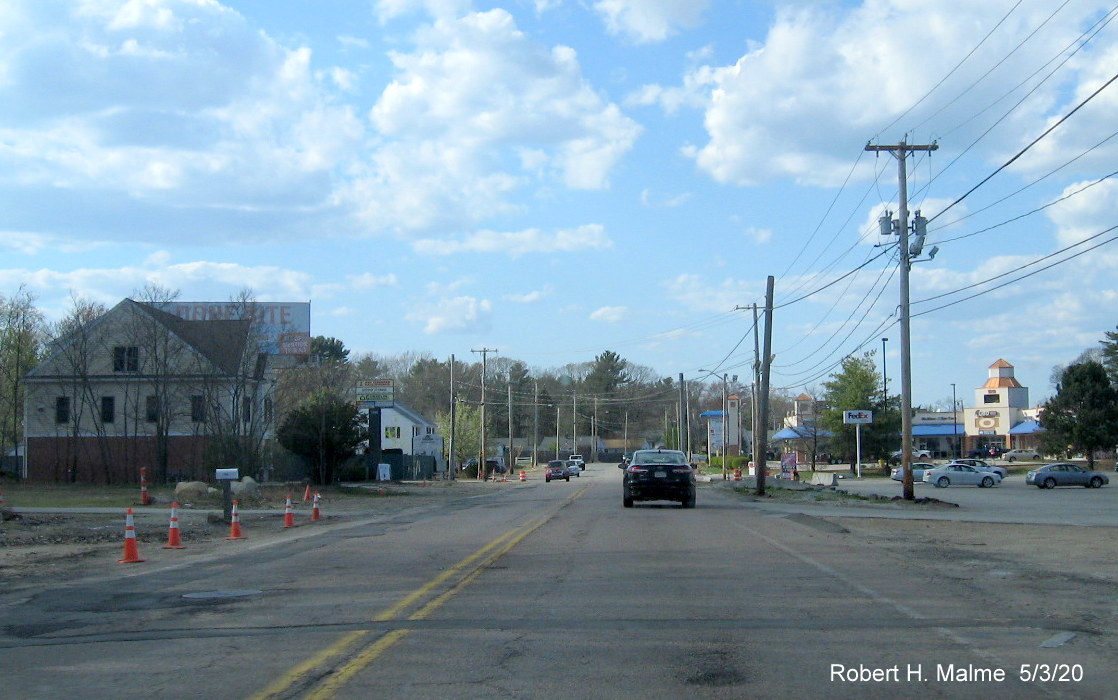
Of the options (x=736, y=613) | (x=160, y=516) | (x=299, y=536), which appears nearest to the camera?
(x=736, y=613)

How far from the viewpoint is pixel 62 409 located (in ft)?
162

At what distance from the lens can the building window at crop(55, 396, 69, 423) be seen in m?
49.2

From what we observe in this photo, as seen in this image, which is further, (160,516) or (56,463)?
(56,463)

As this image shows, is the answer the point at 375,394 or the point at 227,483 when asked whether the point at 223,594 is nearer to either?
the point at 227,483

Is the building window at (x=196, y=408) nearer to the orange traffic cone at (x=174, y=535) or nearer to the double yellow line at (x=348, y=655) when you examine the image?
the orange traffic cone at (x=174, y=535)

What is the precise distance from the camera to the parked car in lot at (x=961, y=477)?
178ft

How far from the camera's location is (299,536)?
Result: 2014cm

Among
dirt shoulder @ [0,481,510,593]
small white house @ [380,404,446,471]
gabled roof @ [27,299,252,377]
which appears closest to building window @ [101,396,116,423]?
gabled roof @ [27,299,252,377]

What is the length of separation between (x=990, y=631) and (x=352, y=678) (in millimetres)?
5549

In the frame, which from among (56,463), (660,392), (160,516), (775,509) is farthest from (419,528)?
(660,392)

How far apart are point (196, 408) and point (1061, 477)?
4426 cm

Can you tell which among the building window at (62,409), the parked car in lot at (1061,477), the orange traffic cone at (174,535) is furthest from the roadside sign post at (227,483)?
the parked car in lot at (1061,477)

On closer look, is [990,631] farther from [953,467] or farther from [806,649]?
[953,467]

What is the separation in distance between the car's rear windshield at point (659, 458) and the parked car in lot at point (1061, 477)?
32590mm
